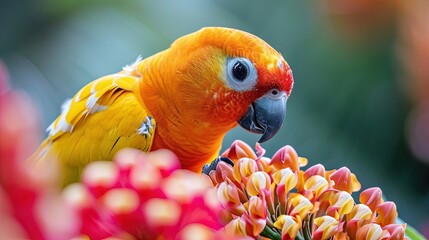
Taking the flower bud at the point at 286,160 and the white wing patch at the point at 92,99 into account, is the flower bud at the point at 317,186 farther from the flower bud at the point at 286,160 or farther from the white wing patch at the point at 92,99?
the white wing patch at the point at 92,99

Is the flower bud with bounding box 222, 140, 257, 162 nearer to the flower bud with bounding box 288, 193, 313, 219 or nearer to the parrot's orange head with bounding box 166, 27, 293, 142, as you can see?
the flower bud with bounding box 288, 193, 313, 219

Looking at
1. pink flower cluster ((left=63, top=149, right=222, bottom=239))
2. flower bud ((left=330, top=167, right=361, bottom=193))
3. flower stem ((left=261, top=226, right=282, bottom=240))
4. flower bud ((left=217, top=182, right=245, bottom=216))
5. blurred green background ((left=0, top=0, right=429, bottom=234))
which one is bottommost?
pink flower cluster ((left=63, top=149, right=222, bottom=239))

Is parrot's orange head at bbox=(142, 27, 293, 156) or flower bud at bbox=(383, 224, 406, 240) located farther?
parrot's orange head at bbox=(142, 27, 293, 156)

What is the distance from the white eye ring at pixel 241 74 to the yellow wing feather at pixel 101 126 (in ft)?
0.42

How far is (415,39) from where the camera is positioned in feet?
6.29

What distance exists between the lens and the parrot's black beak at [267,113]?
72 centimetres

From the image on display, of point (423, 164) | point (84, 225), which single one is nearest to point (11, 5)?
point (423, 164)

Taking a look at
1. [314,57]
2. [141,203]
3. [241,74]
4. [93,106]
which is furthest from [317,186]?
[314,57]

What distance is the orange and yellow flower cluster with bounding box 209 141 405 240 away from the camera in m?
0.36

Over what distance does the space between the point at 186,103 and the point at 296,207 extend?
411 millimetres

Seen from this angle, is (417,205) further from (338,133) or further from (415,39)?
(415,39)

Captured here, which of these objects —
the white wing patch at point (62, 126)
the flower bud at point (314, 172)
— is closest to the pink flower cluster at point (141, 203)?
the flower bud at point (314, 172)

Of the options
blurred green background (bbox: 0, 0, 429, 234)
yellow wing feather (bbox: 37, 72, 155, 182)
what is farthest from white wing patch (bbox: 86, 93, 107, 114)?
blurred green background (bbox: 0, 0, 429, 234)

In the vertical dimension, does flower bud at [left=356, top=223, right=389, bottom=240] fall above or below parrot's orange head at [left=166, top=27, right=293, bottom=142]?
below
